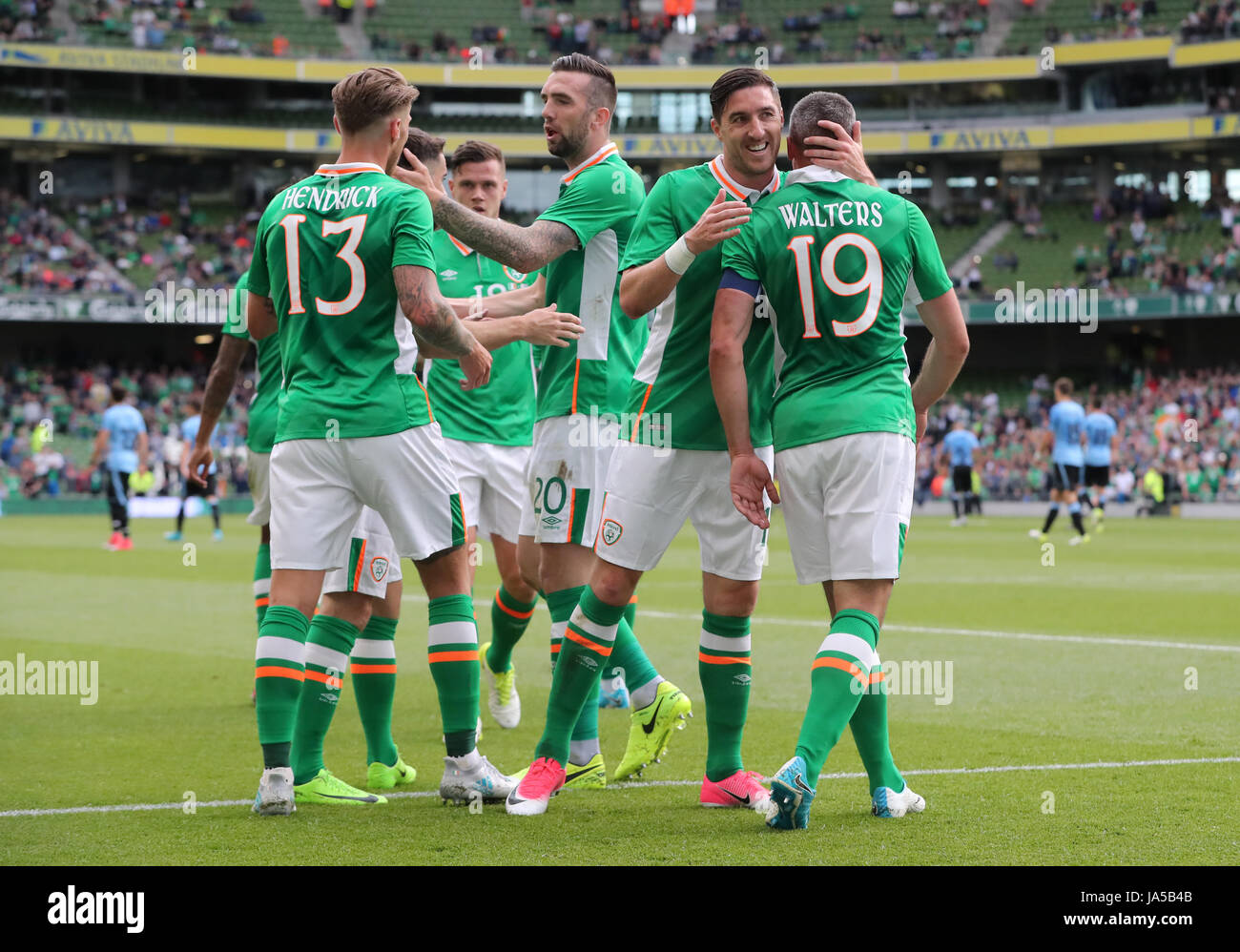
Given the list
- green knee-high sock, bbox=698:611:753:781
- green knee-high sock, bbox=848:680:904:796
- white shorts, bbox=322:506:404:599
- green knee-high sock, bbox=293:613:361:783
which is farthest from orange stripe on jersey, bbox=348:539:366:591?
green knee-high sock, bbox=848:680:904:796

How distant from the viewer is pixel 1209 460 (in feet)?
119

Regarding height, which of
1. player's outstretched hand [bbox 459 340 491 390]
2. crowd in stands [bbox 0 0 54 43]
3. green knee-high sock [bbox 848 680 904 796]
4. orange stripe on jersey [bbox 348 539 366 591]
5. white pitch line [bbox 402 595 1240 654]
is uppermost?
crowd in stands [bbox 0 0 54 43]

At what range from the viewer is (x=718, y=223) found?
4855mm

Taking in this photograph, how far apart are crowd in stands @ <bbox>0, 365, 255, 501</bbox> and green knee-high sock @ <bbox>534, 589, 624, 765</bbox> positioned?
3251cm

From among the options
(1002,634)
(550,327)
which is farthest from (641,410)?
(1002,634)

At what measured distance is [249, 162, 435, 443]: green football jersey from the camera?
16.7 ft

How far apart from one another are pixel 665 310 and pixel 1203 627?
7191 millimetres

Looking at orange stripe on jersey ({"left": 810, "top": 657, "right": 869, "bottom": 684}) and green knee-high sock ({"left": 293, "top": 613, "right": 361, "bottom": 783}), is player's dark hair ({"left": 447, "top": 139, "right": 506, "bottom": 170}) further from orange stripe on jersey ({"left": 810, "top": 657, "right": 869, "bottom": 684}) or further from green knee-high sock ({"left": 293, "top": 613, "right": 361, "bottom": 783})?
orange stripe on jersey ({"left": 810, "top": 657, "right": 869, "bottom": 684})

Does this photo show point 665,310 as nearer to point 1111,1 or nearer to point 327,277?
point 327,277

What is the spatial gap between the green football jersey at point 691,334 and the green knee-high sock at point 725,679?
698mm

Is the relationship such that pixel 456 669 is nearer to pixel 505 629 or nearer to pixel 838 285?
pixel 838 285

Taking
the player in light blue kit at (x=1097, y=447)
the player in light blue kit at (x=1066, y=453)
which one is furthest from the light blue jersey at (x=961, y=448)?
the player in light blue kit at (x=1066, y=453)

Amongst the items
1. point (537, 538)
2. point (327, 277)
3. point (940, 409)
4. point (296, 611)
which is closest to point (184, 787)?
point (296, 611)
